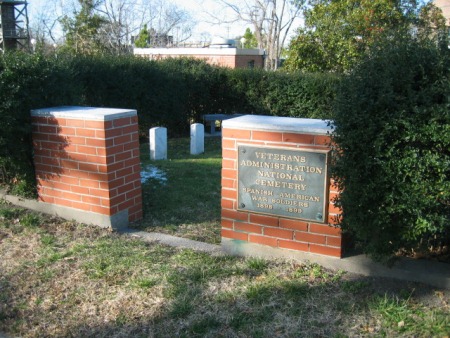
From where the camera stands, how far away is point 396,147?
2.96 m

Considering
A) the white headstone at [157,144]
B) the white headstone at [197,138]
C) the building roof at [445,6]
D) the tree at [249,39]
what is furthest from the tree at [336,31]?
the tree at [249,39]

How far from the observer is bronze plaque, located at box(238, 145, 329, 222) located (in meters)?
3.61

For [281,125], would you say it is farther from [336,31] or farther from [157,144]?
[336,31]

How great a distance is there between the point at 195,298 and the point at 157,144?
6546 mm

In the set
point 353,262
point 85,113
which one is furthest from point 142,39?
point 353,262

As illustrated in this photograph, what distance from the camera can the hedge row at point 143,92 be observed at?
5281mm

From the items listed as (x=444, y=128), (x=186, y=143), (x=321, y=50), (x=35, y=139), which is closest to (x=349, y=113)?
(x=444, y=128)

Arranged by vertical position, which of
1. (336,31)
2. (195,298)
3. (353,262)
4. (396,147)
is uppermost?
(336,31)

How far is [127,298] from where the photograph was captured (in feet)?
11.1

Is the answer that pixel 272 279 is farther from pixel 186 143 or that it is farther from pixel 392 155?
pixel 186 143

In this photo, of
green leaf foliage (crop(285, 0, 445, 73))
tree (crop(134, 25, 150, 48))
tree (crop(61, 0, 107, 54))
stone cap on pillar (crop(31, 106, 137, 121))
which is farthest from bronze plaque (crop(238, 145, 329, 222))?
tree (crop(134, 25, 150, 48))

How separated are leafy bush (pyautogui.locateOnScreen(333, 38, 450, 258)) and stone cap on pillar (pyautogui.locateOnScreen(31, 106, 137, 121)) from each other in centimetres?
254

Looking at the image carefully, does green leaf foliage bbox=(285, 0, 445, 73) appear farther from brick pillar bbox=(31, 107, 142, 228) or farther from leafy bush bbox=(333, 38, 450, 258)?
leafy bush bbox=(333, 38, 450, 258)

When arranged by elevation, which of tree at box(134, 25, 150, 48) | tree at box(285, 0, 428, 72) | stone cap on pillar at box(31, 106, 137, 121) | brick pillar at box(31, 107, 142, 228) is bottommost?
brick pillar at box(31, 107, 142, 228)
